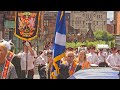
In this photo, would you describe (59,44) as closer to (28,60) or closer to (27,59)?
(27,59)

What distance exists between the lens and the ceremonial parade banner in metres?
7.63

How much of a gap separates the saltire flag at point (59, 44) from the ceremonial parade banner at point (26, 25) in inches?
70.9

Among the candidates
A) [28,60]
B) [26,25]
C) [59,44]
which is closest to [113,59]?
[28,60]

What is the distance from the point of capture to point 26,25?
7.62 m

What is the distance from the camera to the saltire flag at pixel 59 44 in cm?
571

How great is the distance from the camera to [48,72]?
645cm

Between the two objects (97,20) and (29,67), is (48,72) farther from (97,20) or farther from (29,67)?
(97,20)

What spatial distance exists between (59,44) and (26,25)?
2028 mm

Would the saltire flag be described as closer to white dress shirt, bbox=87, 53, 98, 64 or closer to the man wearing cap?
the man wearing cap

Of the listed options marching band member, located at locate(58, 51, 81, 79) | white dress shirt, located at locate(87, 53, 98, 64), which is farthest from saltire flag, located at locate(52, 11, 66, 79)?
white dress shirt, located at locate(87, 53, 98, 64)
